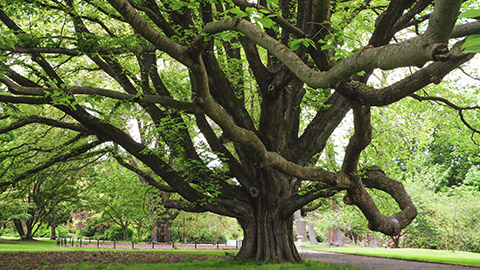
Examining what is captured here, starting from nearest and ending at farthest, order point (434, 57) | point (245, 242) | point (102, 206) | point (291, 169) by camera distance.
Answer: point (434, 57), point (291, 169), point (245, 242), point (102, 206)

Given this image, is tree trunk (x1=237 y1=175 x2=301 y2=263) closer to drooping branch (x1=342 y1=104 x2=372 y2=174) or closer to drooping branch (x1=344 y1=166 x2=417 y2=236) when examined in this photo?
drooping branch (x1=344 y1=166 x2=417 y2=236)

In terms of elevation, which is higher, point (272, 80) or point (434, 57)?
point (272, 80)

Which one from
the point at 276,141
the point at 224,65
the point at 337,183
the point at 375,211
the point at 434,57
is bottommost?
the point at 375,211

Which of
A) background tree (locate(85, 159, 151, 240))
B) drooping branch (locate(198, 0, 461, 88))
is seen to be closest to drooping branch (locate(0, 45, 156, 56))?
drooping branch (locate(198, 0, 461, 88))

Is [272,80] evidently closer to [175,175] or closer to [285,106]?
[285,106]

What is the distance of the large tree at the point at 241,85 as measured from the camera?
512 cm

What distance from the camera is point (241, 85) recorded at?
40.3 ft

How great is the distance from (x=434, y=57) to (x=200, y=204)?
9897 millimetres

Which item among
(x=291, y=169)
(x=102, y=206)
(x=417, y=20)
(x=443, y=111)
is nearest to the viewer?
(x=291, y=169)

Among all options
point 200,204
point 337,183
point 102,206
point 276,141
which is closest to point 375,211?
point 337,183

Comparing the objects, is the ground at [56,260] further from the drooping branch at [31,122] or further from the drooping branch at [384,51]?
the drooping branch at [384,51]

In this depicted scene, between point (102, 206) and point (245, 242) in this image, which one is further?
point (102, 206)

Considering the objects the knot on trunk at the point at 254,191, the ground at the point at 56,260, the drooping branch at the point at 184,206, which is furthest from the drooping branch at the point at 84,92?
the knot on trunk at the point at 254,191

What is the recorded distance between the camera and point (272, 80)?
10.6 metres
